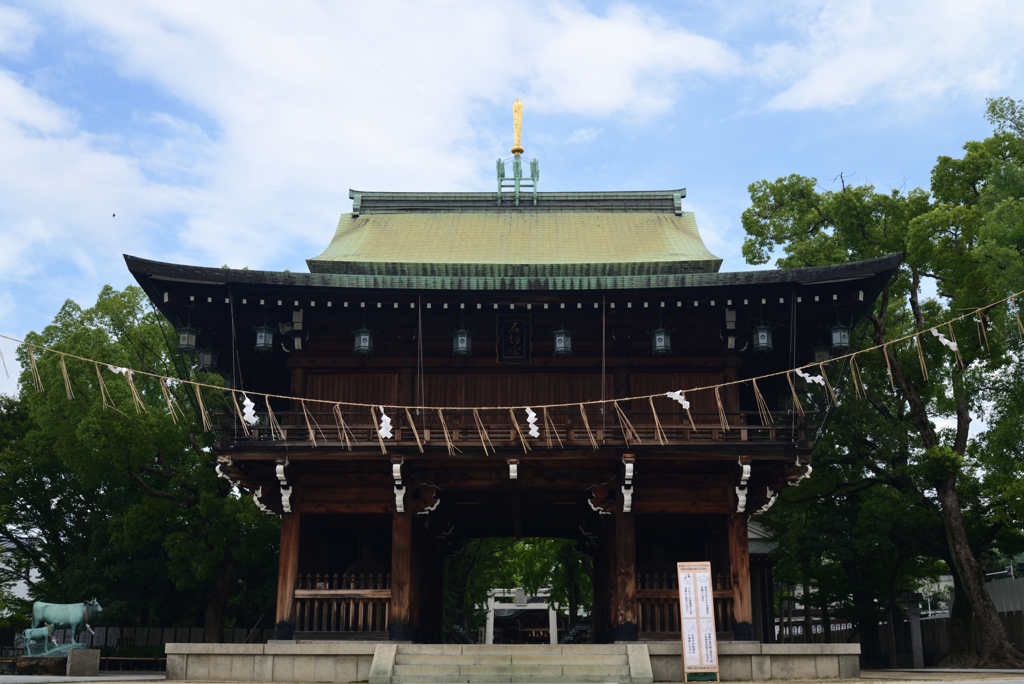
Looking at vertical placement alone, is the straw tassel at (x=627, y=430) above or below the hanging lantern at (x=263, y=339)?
below

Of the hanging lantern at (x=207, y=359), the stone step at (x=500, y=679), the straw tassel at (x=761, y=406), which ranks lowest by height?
the stone step at (x=500, y=679)

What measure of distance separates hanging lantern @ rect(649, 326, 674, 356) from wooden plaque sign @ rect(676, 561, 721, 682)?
16.0ft

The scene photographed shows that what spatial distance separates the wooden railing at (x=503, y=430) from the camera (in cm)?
1823

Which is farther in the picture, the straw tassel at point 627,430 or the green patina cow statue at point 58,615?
the green patina cow statue at point 58,615

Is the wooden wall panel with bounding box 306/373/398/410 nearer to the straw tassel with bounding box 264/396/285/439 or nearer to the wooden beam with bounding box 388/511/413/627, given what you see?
the straw tassel with bounding box 264/396/285/439

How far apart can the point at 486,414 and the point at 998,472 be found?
14.0 m

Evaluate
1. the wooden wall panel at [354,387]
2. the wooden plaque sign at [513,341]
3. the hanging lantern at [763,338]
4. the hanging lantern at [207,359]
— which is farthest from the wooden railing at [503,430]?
the hanging lantern at [207,359]

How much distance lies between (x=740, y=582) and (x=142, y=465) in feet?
69.5

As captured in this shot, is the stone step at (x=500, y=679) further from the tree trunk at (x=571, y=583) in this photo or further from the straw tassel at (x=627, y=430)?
the tree trunk at (x=571, y=583)

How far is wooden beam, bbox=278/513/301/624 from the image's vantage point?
60.8 ft

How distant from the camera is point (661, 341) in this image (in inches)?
750

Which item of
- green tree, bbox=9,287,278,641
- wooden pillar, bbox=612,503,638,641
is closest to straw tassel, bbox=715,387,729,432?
wooden pillar, bbox=612,503,638,641

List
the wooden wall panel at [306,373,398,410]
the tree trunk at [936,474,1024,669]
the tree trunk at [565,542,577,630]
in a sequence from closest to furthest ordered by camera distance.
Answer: the wooden wall panel at [306,373,398,410]
the tree trunk at [936,474,1024,669]
the tree trunk at [565,542,577,630]

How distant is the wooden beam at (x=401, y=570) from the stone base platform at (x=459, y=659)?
0.99 meters
